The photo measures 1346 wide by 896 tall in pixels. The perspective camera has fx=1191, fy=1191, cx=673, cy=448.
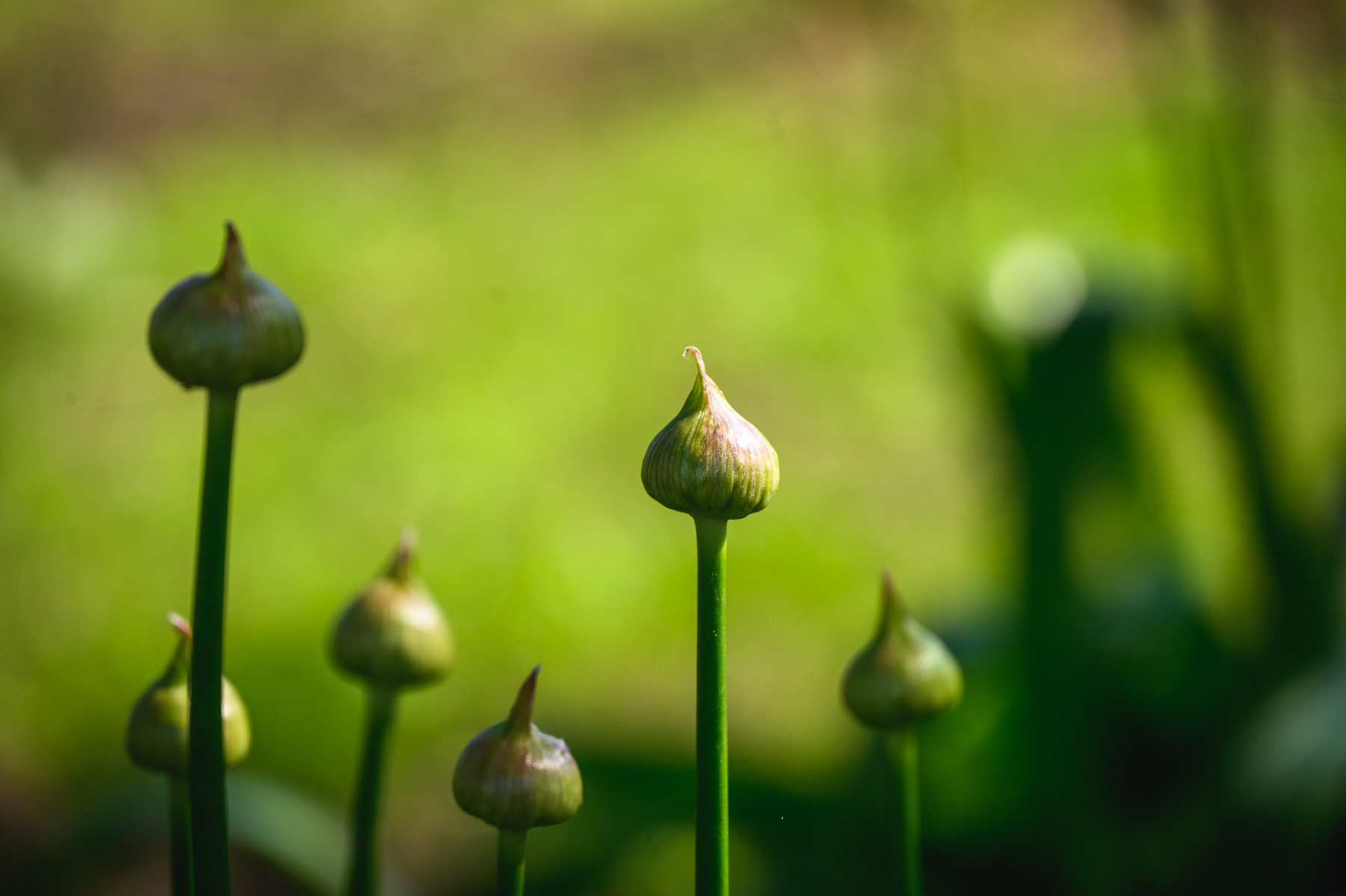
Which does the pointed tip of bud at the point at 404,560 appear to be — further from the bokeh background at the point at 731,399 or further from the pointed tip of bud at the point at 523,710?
the bokeh background at the point at 731,399

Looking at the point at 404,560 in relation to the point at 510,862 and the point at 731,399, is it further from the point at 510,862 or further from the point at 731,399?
the point at 731,399

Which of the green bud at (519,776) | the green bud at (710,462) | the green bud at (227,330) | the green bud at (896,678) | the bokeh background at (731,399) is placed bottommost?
the green bud at (519,776)

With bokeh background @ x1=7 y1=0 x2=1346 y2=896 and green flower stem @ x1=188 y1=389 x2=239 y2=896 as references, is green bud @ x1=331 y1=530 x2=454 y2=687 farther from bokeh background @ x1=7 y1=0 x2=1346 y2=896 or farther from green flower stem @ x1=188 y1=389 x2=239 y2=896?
bokeh background @ x1=7 y1=0 x2=1346 y2=896

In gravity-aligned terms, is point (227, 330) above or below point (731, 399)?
below

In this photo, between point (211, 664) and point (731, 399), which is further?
point (731, 399)

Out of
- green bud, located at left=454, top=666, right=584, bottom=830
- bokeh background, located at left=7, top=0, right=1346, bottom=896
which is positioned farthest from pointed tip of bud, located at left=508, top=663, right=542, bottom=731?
bokeh background, located at left=7, top=0, right=1346, bottom=896

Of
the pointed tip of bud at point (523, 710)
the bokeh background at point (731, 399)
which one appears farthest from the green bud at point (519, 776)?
the bokeh background at point (731, 399)

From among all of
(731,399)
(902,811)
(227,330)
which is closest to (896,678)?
(902,811)
